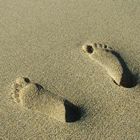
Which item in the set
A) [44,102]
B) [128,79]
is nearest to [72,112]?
[44,102]

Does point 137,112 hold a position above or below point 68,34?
below

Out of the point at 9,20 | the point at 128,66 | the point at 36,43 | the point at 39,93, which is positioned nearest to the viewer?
the point at 39,93

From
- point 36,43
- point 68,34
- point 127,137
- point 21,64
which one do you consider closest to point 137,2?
point 68,34

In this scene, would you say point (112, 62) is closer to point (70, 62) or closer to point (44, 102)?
point (70, 62)

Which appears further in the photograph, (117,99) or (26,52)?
(26,52)

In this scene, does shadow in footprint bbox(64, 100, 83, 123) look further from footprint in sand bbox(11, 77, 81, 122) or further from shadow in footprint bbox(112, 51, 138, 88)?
shadow in footprint bbox(112, 51, 138, 88)

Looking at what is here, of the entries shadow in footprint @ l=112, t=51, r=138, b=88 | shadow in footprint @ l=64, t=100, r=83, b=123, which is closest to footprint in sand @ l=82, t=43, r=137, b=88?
shadow in footprint @ l=112, t=51, r=138, b=88

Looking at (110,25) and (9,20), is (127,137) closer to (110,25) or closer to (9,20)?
(110,25)
